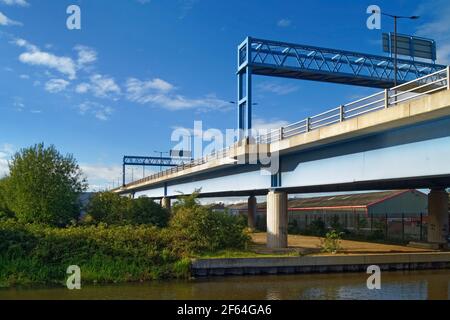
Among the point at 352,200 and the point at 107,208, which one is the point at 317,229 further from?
the point at 107,208

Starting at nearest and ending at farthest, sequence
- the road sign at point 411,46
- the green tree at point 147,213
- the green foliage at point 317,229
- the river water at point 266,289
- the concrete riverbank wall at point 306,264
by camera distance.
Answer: the river water at point 266,289, the concrete riverbank wall at point 306,264, the road sign at point 411,46, the green tree at point 147,213, the green foliage at point 317,229

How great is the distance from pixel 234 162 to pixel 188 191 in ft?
67.1

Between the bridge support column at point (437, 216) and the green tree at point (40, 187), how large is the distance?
90.6 ft

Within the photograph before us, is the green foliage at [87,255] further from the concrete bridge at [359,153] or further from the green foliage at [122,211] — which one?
the green foliage at [122,211]

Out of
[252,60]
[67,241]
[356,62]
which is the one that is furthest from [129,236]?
[356,62]

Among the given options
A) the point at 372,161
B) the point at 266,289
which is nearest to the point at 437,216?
the point at 372,161

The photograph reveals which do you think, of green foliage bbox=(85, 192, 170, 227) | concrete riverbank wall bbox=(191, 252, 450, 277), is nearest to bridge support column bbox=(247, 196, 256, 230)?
green foliage bbox=(85, 192, 170, 227)

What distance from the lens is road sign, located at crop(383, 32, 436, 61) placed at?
1642 inches

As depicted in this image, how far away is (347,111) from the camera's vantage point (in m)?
23.3

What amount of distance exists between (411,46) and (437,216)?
15.3m

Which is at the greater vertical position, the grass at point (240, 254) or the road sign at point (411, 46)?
the road sign at point (411, 46)

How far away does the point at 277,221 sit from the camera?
30.9m

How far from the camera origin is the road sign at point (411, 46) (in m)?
41.7

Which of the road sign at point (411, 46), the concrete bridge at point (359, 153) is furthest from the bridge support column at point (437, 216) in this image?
the road sign at point (411, 46)
